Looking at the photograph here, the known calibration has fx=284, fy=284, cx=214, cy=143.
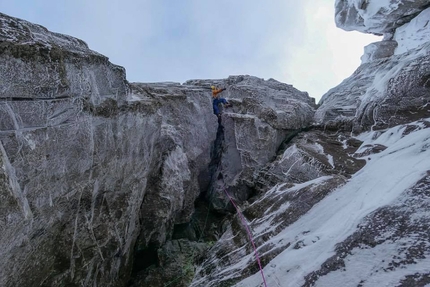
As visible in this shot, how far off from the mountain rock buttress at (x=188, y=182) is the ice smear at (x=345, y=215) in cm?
5

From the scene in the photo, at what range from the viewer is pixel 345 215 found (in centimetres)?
814

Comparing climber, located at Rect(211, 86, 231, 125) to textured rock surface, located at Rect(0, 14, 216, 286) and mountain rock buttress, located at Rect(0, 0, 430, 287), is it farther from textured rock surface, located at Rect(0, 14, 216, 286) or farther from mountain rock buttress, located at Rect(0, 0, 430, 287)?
textured rock surface, located at Rect(0, 14, 216, 286)

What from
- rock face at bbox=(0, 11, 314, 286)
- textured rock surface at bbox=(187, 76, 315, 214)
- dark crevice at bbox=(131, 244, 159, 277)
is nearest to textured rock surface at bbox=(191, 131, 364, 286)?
rock face at bbox=(0, 11, 314, 286)

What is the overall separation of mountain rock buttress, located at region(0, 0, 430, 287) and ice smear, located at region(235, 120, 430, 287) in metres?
0.05

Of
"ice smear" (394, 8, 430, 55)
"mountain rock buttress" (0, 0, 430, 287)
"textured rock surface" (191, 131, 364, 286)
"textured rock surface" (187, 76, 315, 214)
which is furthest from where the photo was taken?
"ice smear" (394, 8, 430, 55)

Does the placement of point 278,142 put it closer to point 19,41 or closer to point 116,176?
point 116,176

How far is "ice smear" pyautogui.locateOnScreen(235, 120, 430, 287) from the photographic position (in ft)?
24.0

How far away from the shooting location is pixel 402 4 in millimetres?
25266

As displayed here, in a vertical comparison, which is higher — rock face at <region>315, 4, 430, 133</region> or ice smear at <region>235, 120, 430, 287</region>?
rock face at <region>315, 4, 430, 133</region>

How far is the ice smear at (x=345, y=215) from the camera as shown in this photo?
7.33 metres

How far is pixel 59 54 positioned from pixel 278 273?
8.21 m

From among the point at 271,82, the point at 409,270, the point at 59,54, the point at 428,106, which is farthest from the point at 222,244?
the point at 271,82

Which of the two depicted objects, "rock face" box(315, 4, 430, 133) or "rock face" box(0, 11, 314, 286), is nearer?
"rock face" box(0, 11, 314, 286)

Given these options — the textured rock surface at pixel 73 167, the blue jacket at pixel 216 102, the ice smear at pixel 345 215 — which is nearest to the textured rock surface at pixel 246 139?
the blue jacket at pixel 216 102
